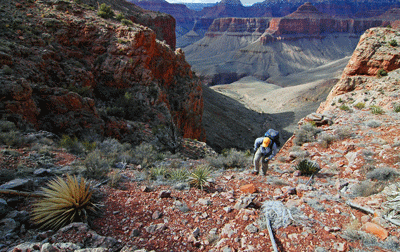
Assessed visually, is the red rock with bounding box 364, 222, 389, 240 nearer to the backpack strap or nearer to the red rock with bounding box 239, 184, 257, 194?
the red rock with bounding box 239, 184, 257, 194

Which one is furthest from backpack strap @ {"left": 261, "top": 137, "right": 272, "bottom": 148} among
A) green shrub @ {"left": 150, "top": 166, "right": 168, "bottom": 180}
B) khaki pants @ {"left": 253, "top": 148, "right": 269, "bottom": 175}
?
green shrub @ {"left": 150, "top": 166, "right": 168, "bottom": 180}

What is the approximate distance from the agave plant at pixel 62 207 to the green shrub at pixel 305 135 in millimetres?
7839

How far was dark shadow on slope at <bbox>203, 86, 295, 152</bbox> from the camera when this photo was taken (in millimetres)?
24625

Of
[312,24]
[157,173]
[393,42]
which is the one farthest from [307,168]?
[312,24]

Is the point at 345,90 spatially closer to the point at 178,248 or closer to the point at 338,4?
the point at 178,248

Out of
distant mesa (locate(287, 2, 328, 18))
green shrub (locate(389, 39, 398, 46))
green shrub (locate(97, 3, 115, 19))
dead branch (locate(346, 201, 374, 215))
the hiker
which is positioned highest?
distant mesa (locate(287, 2, 328, 18))

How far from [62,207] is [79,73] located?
9332mm

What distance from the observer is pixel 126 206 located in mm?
4664

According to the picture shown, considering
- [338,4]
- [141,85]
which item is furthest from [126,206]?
[338,4]

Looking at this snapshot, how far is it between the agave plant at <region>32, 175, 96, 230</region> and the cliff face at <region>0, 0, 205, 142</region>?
483cm

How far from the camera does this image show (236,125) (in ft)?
99.8

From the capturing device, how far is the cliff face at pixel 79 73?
28.7 ft

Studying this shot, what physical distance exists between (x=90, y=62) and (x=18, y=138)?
7.80 meters

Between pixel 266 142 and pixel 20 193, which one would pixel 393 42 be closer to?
pixel 266 142
